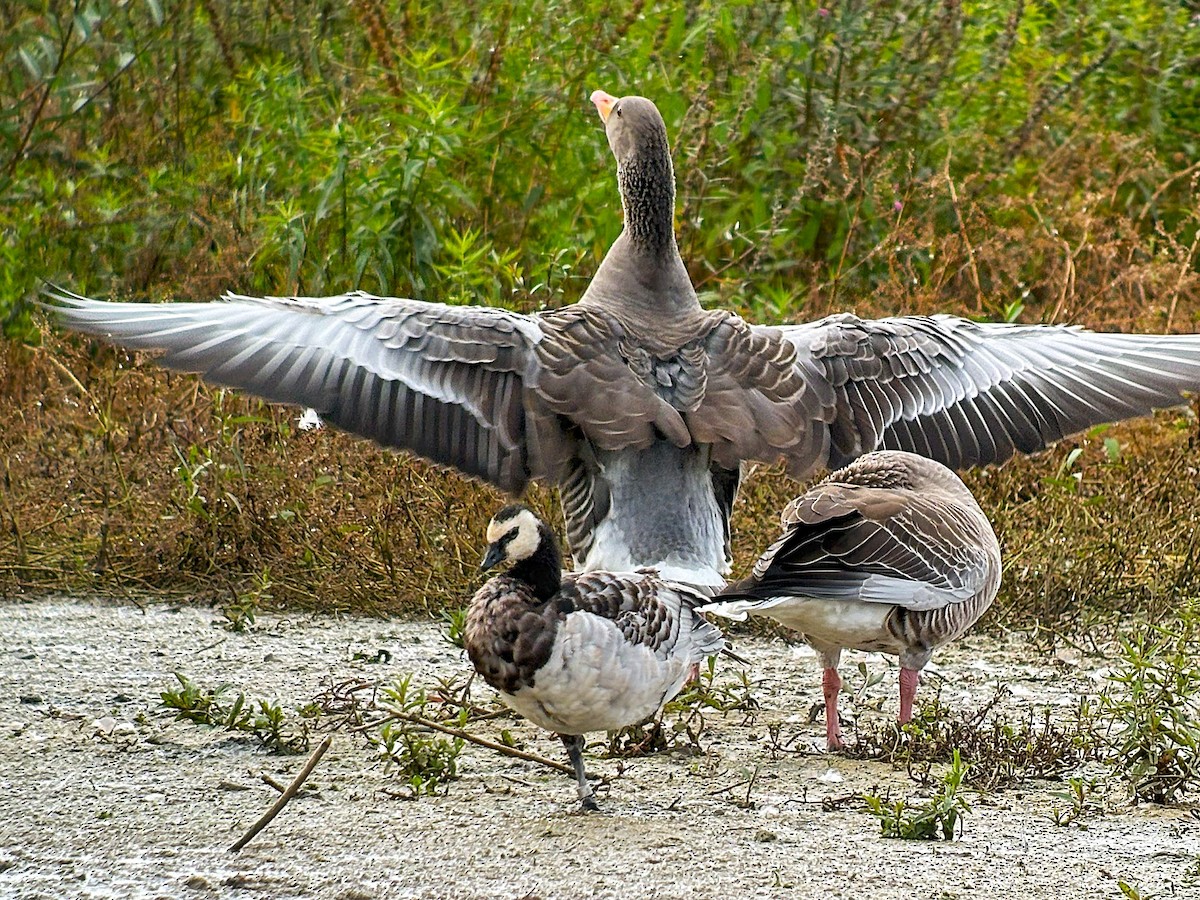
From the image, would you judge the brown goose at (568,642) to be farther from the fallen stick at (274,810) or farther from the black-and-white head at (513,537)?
the fallen stick at (274,810)

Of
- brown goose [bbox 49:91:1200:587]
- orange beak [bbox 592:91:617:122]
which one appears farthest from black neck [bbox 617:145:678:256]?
orange beak [bbox 592:91:617:122]

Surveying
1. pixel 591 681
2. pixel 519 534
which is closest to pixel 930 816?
pixel 591 681

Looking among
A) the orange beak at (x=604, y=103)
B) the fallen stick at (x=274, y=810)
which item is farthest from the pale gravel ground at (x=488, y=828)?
the orange beak at (x=604, y=103)

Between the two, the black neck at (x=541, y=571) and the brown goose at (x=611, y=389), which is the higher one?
the brown goose at (x=611, y=389)

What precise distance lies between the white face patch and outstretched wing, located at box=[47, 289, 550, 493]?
104 cm

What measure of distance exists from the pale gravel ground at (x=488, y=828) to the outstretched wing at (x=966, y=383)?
0.99m

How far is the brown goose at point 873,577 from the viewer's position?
17.1 feet

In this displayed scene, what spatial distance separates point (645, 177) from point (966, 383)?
149 centimetres

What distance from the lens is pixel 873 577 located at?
5.27 meters

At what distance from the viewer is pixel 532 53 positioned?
10000mm

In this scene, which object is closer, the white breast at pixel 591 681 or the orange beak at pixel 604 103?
the white breast at pixel 591 681

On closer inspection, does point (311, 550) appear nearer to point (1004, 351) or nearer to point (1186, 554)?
point (1004, 351)

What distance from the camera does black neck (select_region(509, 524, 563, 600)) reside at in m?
4.82

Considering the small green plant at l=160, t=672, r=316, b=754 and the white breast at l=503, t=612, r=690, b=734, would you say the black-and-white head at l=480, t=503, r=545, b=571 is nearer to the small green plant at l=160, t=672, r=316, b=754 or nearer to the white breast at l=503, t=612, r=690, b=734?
the white breast at l=503, t=612, r=690, b=734
